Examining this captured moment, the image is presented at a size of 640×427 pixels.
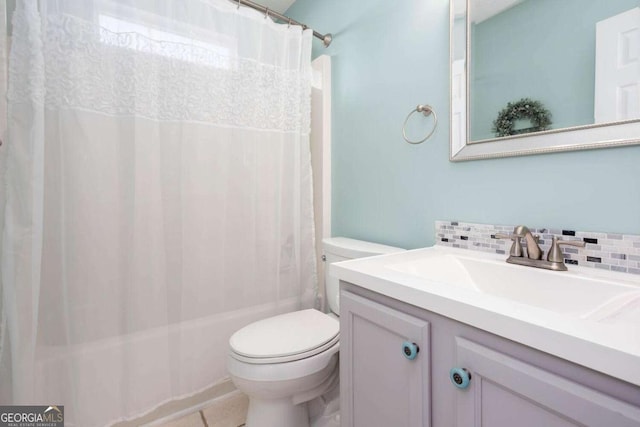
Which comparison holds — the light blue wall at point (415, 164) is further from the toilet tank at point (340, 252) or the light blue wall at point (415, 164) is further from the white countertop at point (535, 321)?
the white countertop at point (535, 321)

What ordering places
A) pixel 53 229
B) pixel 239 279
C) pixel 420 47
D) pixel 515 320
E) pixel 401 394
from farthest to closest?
pixel 239 279, pixel 420 47, pixel 53 229, pixel 401 394, pixel 515 320

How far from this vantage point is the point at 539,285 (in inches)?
32.1

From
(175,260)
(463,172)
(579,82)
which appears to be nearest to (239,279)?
(175,260)

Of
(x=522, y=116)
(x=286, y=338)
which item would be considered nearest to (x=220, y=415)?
(x=286, y=338)

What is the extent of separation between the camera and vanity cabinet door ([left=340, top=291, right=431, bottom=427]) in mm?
663

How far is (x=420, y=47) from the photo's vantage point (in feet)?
4.13

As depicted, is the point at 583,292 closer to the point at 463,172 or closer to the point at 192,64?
the point at 463,172

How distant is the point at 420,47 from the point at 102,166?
140cm

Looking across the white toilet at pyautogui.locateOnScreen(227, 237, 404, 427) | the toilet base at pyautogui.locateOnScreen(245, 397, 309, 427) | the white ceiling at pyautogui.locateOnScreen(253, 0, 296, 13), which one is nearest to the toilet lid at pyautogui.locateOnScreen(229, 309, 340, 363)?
the white toilet at pyautogui.locateOnScreen(227, 237, 404, 427)

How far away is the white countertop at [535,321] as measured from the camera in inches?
16.2

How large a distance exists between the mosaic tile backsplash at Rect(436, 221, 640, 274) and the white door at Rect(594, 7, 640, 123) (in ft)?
1.03

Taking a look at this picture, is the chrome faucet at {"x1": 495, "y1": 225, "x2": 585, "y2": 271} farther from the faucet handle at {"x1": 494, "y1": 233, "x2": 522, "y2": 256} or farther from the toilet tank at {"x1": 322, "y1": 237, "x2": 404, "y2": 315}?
the toilet tank at {"x1": 322, "y1": 237, "x2": 404, "y2": 315}

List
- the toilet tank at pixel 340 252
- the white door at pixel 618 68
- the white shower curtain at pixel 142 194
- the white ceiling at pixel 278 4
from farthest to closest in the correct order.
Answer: the white ceiling at pixel 278 4 → the toilet tank at pixel 340 252 → the white shower curtain at pixel 142 194 → the white door at pixel 618 68

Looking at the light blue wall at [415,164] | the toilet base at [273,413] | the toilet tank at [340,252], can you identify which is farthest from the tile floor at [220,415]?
Result: the light blue wall at [415,164]
